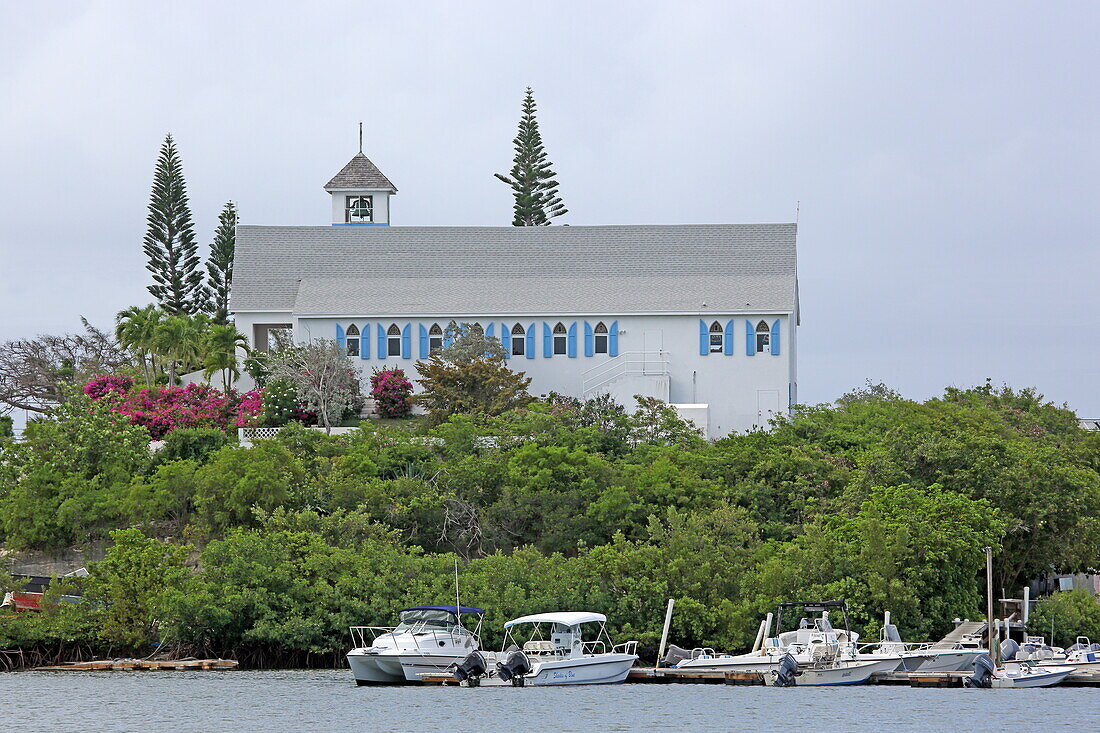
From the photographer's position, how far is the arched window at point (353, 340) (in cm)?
5594

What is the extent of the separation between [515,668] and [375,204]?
119ft

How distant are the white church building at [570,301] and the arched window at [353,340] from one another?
6cm

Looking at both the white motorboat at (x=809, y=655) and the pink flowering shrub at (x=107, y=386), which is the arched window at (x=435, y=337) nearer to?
the pink flowering shrub at (x=107, y=386)

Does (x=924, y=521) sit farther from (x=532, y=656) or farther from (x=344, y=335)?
(x=344, y=335)

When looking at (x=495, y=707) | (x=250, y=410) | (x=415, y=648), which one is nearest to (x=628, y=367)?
(x=250, y=410)

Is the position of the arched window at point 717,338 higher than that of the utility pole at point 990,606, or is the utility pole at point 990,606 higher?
the arched window at point 717,338

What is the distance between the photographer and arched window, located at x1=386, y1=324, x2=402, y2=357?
55.9 m

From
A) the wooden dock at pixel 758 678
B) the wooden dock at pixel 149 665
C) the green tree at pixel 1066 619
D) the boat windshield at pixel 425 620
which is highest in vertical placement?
the boat windshield at pixel 425 620

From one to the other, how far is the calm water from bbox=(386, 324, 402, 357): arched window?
20570 mm

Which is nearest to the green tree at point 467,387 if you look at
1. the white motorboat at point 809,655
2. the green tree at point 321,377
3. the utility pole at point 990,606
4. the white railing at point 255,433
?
the green tree at point 321,377

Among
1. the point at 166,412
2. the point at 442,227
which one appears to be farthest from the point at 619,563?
the point at 442,227

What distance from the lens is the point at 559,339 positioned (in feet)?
183

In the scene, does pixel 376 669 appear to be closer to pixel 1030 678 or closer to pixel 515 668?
pixel 515 668

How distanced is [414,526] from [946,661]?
1490 centimetres
